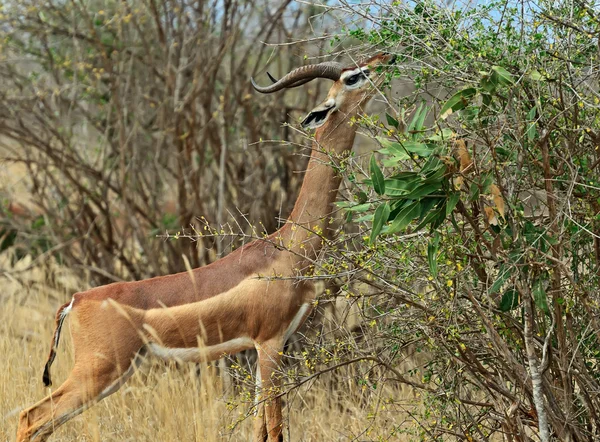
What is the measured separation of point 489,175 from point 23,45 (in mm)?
4926

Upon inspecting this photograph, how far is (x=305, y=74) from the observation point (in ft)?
12.7

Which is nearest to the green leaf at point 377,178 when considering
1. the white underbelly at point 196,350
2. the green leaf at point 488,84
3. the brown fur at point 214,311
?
the green leaf at point 488,84

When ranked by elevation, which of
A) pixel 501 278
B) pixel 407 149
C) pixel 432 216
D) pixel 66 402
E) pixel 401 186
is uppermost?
pixel 407 149

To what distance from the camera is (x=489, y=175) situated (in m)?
2.62

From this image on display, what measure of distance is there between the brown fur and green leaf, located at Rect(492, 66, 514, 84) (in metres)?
1.28

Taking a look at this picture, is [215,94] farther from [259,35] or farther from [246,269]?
[246,269]

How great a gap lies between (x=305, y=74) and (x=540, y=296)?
1577 millimetres

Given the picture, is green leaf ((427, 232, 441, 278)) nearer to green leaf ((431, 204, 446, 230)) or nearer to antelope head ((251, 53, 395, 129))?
green leaf ((431, 204, 446, 230))

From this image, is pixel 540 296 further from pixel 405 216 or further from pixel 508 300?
pixel 405 216

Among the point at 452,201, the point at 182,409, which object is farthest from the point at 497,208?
the point at 182,409

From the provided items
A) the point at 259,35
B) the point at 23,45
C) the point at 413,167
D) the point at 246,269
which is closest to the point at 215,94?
the point at 259,35

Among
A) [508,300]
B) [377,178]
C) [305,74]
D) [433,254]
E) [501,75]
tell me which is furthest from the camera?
[305,74]

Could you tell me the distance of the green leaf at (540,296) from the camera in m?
2.76

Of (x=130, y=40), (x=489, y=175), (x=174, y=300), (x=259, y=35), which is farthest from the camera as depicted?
(x=130, y=40)
